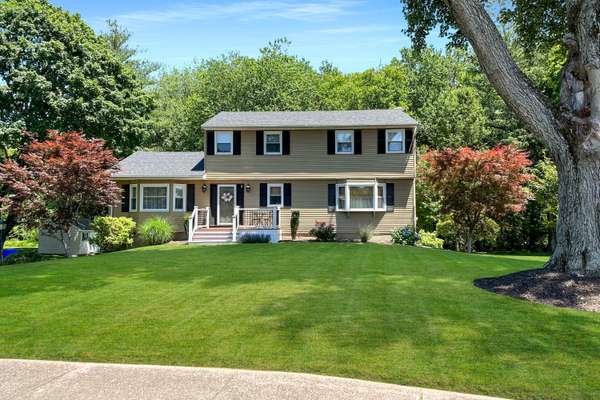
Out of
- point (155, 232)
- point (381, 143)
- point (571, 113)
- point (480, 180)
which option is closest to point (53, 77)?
point (155, 232)

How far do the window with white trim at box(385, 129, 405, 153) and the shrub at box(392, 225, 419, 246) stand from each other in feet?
13.5

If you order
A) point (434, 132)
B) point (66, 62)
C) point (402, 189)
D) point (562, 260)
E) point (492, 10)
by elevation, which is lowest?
point (562, 260)

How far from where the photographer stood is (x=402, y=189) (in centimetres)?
2322

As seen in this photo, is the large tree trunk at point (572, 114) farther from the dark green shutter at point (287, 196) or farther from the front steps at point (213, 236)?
the dark green shutter at point (287, 196)

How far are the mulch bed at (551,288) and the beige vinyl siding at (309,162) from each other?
48.2 ft

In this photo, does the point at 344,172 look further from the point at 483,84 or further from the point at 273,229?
the point at 483,84

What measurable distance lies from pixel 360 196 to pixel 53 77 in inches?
702

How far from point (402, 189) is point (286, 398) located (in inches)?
800

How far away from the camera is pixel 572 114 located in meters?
8.23

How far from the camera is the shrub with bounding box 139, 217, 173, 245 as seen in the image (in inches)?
803

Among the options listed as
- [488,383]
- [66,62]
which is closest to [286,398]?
[488,383]

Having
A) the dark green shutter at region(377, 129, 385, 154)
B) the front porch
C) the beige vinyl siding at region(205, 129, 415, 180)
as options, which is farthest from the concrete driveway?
the dark green shutter at region(377, 129, 385, 154)

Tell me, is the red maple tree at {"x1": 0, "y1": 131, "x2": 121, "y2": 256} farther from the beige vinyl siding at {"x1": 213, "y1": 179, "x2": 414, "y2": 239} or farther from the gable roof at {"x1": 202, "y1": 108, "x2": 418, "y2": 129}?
the gable roof at {"x1": 202, "y1": 108, "x2": 418, "y2": 129}

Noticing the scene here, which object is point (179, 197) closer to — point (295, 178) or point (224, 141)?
point (224, 141)
